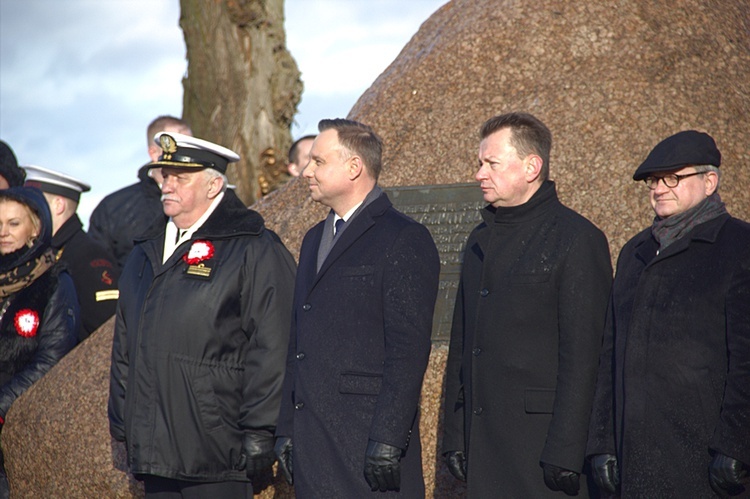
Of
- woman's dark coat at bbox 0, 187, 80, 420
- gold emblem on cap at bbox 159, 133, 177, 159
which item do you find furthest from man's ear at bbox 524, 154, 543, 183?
woman's dark coat at bbox 0, 187, 80, 420

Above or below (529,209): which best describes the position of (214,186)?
above

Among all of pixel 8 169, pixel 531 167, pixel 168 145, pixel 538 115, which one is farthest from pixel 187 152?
pixel 8 169

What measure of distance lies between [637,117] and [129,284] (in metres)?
3.00

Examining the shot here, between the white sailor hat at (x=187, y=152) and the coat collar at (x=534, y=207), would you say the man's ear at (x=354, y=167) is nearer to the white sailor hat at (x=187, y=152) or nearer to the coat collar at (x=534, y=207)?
the coat collar at (x=534, y=207)

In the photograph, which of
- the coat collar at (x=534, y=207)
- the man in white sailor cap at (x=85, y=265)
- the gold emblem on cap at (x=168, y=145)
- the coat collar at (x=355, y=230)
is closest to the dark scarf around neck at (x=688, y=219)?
the coat collar at (x=534, y=207)

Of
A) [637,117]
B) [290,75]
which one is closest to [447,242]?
[637,117]

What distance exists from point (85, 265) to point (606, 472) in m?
3.99

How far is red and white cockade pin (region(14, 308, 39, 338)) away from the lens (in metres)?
5.92

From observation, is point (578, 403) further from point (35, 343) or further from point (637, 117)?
point (35, 343)

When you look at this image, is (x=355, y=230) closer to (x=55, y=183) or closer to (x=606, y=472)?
(x=606, y=472)

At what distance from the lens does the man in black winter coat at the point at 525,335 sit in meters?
4.08

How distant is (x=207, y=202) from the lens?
16.9 feet

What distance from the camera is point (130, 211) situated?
7.89m

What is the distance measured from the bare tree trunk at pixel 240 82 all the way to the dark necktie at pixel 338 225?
727 cm
